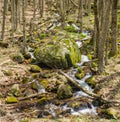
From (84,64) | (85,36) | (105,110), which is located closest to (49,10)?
(85,36)

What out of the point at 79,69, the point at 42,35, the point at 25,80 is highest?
the point at 42,35

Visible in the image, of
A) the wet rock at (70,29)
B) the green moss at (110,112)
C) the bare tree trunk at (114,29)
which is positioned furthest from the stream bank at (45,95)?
the wet rock at (70,29)

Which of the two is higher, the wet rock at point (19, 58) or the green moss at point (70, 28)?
the green moss at point (70, 28)

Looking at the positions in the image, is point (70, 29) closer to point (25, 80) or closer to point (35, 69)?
point (35, 69)

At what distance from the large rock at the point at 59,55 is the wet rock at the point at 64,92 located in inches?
139

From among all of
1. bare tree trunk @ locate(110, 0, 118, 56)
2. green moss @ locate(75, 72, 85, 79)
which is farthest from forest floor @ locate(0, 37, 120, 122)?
green moss @ locate(75, 72, 85, 79)

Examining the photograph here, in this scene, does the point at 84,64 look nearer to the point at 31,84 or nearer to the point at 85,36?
the point at 31,84

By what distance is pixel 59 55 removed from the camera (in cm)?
1570

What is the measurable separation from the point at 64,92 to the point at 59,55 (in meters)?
4.16

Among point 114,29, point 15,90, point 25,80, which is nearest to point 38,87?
point 25,80

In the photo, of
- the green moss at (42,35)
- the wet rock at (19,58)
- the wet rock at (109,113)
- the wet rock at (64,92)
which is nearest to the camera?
the wet rock at (109,113)

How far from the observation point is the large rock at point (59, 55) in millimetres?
15578

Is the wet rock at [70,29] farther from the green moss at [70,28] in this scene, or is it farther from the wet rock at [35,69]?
the wet rock at [35,69]

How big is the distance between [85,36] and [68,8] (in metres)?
12.7
